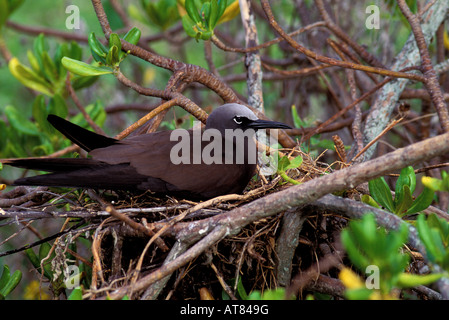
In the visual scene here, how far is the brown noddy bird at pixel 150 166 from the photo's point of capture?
3033 mm

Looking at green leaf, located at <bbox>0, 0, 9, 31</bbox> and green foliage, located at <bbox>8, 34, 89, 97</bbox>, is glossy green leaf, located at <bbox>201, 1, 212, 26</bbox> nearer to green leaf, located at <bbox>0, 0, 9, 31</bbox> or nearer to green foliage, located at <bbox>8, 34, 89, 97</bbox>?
green foliage, located at <bbox>8, 34, 89, 97</bbox>

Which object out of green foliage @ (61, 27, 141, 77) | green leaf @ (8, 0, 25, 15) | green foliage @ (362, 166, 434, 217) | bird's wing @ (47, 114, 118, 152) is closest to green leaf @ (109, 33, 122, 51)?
green foliage @ (61, 27, 141, 77)

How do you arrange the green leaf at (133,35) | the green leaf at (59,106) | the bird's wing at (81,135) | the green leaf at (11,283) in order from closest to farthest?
1. the green leaf at (11,283)
2. the bird's wing at (81,135)
3. the green leaf at (133,35)
4. the green leaf at (59,106)

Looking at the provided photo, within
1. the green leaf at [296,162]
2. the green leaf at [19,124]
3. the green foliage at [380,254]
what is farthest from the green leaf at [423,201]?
the green leaf at [19,124]

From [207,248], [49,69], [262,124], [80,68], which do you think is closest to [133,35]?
[80,68]

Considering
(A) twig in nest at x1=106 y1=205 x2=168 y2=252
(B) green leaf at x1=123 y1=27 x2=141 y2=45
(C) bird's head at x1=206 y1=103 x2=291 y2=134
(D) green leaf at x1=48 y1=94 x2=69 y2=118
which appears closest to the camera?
(A) twig in nest at x1=106 y1=205 x2=168 y2=252

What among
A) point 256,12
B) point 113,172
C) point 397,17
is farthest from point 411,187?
point 256,12

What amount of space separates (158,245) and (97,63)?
4.47 feet

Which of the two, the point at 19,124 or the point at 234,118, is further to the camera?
the point at 19,124

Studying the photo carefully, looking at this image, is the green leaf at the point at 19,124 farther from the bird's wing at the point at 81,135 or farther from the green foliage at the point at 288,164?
the green foliage at the point at 288,164

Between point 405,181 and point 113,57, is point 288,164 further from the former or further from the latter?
point 113,57

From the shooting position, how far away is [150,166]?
3.22 m

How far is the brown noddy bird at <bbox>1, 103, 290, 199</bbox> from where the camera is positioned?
3.03 metres
